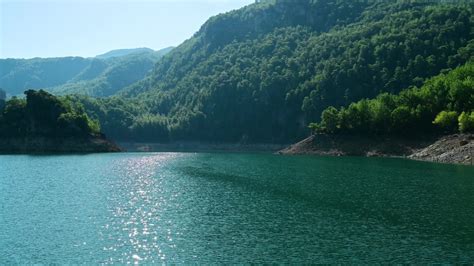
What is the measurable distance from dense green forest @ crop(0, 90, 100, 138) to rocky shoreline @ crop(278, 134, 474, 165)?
71836 mm

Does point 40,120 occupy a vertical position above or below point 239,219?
above

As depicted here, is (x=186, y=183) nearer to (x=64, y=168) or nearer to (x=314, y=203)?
(x=314, y=203)

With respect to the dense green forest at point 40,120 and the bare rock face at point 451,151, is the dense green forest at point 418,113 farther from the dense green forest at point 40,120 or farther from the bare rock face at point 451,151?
the dense green forest at point 40,120

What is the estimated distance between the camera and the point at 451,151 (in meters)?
104

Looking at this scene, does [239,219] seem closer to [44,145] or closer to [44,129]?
[44,145]

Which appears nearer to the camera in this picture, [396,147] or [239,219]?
[239,219]

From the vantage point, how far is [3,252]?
34531mm

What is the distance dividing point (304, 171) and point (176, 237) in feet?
174

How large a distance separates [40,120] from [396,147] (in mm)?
114908

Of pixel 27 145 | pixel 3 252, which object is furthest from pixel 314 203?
pixel 27 145

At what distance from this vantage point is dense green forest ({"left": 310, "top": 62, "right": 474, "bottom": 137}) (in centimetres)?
11988

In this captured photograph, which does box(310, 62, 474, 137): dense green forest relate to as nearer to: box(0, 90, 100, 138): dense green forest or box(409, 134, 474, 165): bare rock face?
box(409, 134, 474, 165): bare rock face

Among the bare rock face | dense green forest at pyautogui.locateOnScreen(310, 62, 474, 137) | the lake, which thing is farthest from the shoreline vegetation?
the bare rock face

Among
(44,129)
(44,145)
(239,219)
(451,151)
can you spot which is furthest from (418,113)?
(44,129)
